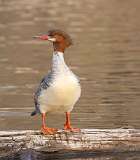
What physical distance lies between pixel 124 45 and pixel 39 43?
134 inches

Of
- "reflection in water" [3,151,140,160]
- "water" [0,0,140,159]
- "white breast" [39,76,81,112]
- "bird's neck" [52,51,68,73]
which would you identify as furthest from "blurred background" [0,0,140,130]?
"bird's neck" [52,51,68,73]

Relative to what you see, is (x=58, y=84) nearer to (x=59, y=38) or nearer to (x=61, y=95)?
(x=61, y=95)

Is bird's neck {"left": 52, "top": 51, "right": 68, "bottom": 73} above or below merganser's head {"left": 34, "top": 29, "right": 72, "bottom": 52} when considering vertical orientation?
below

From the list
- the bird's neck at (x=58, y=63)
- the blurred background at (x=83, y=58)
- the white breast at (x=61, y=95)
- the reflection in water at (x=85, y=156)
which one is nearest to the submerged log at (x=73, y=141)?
the reflection in water at (x=85, y=156)

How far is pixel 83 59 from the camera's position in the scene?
2278 cm

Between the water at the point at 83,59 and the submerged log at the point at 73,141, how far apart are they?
95.8 inches

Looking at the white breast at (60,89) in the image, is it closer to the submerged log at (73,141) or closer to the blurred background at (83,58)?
the submerged log at (73,141)

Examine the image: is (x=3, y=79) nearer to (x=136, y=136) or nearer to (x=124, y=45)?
(x=124, y=45)

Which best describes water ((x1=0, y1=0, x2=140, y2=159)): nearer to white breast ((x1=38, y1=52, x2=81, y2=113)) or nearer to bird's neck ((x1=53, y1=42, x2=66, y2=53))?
white breast ((x1=38, y1=52, x2=81, y2=113))

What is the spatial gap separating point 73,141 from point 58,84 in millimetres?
877

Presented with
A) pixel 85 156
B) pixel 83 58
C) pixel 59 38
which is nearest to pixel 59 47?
pixel 59 38

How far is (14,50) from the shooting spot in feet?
82.9

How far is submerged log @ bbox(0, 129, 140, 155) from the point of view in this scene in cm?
1116

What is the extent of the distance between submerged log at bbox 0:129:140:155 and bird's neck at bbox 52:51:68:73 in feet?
3.07
